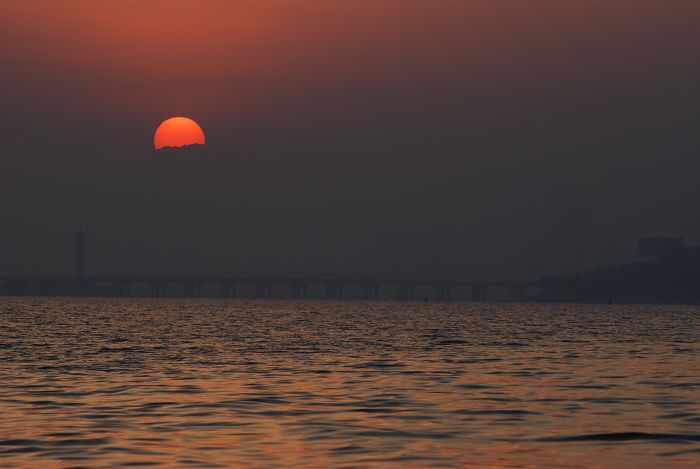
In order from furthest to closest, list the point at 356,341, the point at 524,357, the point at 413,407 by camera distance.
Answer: the point at 356,341 → the point at 524,357 → the point at 413,407

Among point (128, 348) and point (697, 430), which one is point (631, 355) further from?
point (697, 430)

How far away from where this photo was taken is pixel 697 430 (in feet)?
88.9

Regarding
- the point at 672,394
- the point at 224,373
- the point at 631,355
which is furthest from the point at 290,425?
the point at 631,355

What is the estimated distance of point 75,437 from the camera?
25484 mm

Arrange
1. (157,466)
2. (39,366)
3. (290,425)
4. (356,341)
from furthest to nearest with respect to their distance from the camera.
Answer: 1. (356,341)
2. (39,366)
3. (290,425)
4. (157,466)

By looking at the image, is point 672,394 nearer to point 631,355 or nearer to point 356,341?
point 631,355

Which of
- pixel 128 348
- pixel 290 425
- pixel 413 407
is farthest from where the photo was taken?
pixel 128 348

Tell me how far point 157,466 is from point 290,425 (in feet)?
22.0

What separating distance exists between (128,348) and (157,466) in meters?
42.9

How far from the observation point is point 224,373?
4434 cm

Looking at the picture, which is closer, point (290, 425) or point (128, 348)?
point (290, 425)

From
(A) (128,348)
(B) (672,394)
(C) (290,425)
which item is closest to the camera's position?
(C) (290,425)

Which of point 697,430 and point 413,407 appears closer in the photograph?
point 697,430

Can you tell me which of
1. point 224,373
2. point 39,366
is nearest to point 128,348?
point 39,366
